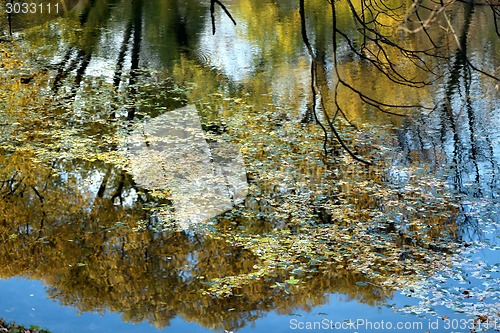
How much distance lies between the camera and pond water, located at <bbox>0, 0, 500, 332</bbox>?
499 cm

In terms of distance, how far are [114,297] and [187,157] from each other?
2989 mm

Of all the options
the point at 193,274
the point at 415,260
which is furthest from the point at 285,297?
the point at 415,260

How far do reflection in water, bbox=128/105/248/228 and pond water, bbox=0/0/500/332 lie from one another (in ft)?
0.09

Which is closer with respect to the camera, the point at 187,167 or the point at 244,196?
the point at 244,196

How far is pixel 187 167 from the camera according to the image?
25.0ft

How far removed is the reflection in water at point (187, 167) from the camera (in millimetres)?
6660

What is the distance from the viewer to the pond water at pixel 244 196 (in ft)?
16.4

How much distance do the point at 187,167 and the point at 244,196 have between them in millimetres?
1022

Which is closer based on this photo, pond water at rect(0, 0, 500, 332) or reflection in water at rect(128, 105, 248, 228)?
pond water at rect(0, 0, 500, 332)

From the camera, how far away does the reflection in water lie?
262 inches

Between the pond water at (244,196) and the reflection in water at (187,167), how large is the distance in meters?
0.03

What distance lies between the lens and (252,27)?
1556 centimetres

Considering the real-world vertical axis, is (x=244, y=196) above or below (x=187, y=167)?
below

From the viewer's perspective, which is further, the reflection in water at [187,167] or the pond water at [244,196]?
the reflection in water at [187,167]
